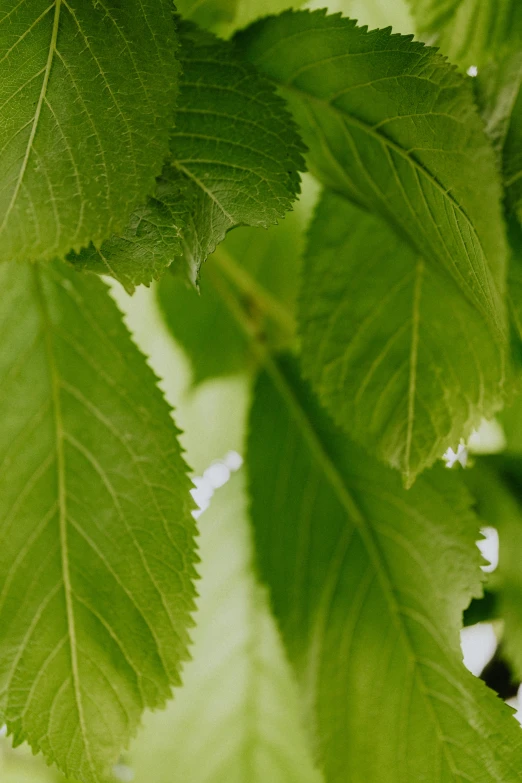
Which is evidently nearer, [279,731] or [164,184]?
[164,184]

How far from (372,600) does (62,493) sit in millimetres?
184

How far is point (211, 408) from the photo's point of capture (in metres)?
0.54

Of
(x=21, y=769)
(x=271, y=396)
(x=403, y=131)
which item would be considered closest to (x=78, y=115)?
(x=403, y=131)

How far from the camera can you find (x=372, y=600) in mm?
412

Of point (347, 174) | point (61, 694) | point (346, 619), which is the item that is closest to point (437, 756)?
point (346, 619)

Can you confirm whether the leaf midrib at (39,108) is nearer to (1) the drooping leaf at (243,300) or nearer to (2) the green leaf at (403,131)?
(2) the green leaf at (403,131)

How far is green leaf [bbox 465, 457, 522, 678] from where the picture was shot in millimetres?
426

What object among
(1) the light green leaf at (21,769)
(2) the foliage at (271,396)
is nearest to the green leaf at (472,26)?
(2) the foliage at (271,396)

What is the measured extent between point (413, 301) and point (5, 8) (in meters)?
0.23

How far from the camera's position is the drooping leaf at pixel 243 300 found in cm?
52

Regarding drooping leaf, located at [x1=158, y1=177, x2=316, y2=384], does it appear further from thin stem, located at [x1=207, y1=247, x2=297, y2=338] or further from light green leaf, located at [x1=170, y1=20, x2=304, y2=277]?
light green leaf, located at [x1=170, y1=20, x2=304, y2=277]

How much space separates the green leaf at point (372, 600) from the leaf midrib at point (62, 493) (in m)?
0.14

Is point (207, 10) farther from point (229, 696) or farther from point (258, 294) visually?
point (229, 696)

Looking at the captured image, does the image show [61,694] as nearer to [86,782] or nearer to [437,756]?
[86,782]
